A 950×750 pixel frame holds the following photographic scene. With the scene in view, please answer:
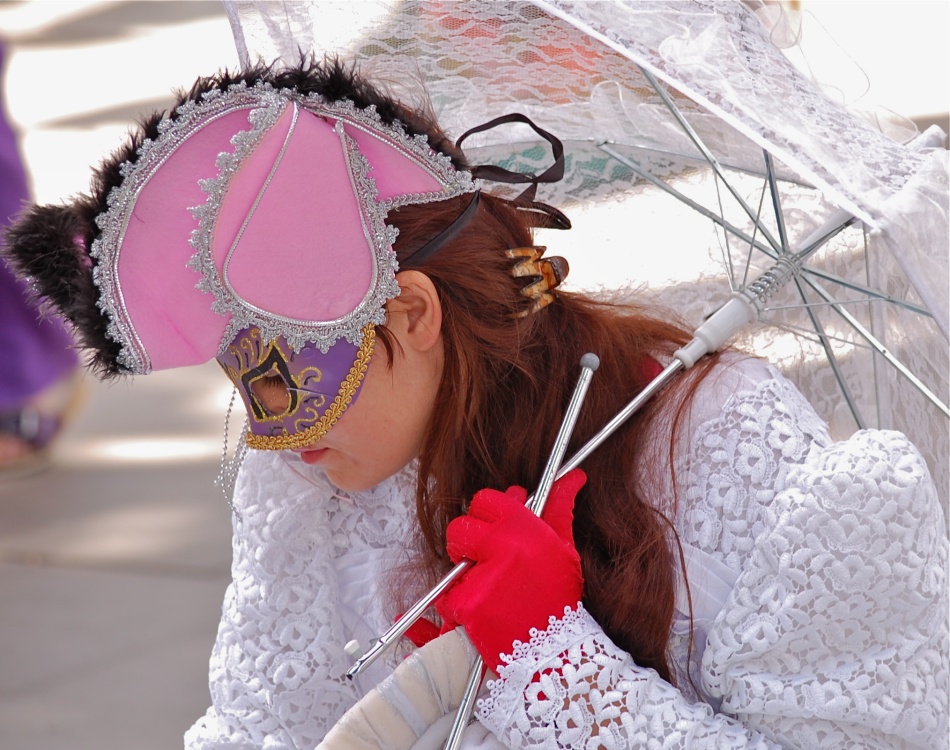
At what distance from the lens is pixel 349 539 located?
1.62m

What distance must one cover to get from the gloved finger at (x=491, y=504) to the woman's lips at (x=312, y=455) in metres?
0.20

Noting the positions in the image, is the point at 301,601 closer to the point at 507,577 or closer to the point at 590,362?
the point at 507,577

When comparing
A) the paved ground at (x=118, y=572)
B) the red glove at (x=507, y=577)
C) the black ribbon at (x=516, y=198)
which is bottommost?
the paved ground at (x=118, y=572)

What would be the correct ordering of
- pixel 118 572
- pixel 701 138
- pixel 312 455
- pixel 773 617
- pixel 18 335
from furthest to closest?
pixel 18 335
pixel 118 572
pixel 701 138
pixel 312 455
pixel 773 617

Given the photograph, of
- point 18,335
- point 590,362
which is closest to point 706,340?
point 590,362

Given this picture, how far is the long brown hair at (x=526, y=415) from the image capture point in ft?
4.47

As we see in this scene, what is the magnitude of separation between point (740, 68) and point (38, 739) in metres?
2.03

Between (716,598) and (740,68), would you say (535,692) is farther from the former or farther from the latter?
(740,68)

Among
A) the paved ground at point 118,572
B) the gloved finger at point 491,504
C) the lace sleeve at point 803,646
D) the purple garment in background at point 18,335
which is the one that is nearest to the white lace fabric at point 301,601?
the gloved finger at point 491,504

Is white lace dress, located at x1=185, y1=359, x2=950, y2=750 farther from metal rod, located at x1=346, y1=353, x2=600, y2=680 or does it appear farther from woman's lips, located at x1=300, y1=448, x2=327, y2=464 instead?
woman's lips, located at x1=300, y1=448, x2=327, y2=464

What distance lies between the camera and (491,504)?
1.35 m

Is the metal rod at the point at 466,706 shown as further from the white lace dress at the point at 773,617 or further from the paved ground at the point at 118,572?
the paved ground at the point at 118,572

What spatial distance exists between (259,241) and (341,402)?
21cm

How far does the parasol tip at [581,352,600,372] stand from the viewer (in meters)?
1.40
